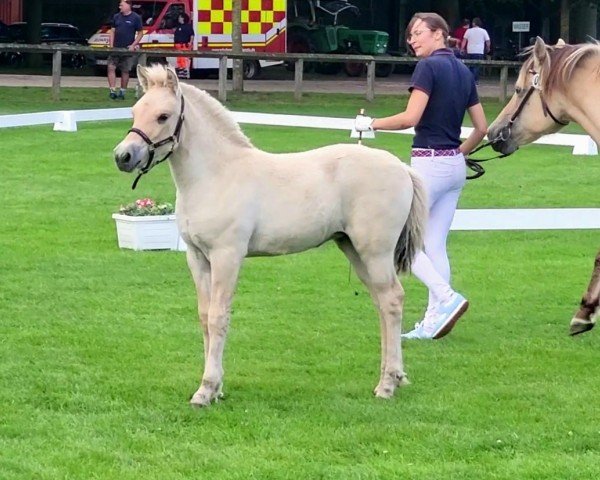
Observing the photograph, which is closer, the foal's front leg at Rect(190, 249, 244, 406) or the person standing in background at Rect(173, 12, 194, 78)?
the foal's front leg at Rect(190, 249, 244, 406)

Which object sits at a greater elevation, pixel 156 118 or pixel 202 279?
pixel 156 118

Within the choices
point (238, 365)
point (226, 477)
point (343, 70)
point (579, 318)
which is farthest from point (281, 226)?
point (343, 70)

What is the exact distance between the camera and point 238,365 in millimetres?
7457

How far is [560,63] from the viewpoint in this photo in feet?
26.2

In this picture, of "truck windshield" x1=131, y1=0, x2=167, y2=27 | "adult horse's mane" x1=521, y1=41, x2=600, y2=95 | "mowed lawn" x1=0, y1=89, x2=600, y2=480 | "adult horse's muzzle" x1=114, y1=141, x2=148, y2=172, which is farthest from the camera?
"truck windshield" x1=131, y1=0, x2=167, y2=27

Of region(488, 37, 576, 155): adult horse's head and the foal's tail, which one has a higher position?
region(488, 37, 576, 155): adult horse's head

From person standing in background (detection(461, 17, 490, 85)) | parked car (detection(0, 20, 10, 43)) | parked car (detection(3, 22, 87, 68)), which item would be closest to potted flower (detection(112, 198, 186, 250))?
person standing in background (detection(461, 17, 490, 85))

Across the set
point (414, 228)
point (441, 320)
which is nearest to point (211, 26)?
point (441, 320)

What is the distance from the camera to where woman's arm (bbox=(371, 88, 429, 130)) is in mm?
7469

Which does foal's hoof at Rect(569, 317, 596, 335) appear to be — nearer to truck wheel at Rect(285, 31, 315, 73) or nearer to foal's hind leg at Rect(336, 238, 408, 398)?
foal's hind leg at Rect(336, 238, 408, 398)

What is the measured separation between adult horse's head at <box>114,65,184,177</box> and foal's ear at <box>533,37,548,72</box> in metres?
2.60

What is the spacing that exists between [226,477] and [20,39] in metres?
38.9

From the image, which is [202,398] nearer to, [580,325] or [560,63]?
[580,325]

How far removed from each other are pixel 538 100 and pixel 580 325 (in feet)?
5.20
